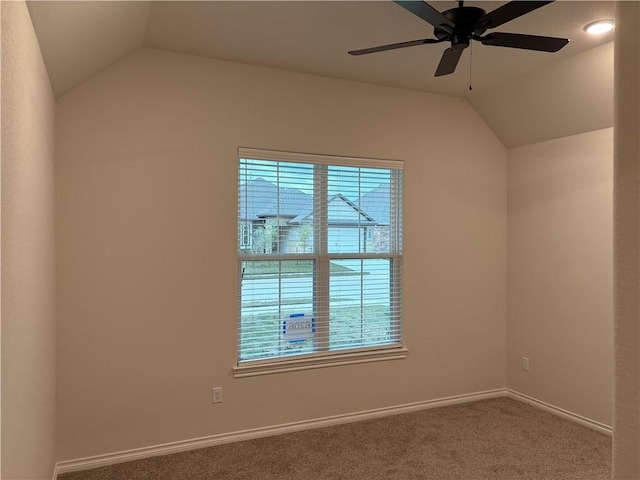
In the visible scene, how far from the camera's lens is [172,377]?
3.12 meters

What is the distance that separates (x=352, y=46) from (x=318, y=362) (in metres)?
2.36

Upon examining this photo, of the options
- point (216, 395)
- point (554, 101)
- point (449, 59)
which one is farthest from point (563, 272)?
point (216, 395)

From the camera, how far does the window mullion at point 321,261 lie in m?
3.60

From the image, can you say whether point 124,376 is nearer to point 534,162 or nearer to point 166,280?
point 166,280

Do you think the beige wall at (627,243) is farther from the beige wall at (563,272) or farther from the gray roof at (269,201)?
the beige wall at (563,272)

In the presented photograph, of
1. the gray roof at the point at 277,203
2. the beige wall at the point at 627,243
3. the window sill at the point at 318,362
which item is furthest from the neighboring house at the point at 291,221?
the beige wall at the point at 627,243

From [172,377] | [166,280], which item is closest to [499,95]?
[166,280]

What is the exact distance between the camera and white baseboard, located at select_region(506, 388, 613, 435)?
3.49 m

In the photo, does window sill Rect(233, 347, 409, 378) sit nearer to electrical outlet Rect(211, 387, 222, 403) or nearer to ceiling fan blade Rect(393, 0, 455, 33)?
electrical outlet Rect(211, 387, 222, 403)

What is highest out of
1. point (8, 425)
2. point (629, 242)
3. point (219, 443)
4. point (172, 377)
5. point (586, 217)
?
point (586, 217)

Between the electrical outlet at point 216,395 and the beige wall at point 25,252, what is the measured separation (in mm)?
1045

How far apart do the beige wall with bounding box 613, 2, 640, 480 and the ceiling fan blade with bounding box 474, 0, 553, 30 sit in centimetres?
148

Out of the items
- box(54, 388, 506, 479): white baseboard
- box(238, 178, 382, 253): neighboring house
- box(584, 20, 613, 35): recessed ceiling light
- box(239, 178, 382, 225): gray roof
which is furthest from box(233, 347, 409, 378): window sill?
box(584, 20, 613, 35): recessed ceiling light

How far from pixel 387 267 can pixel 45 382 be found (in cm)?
261
